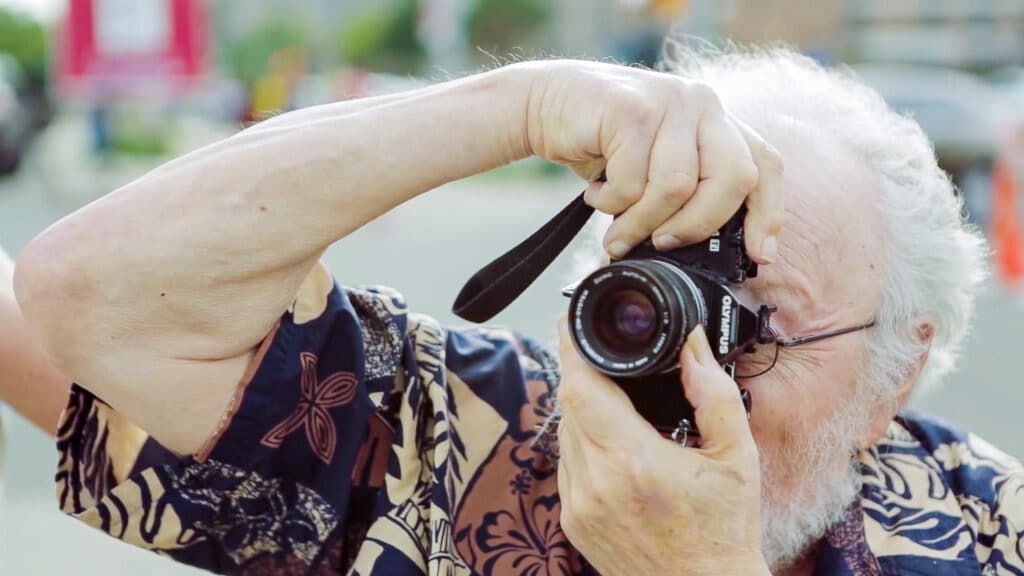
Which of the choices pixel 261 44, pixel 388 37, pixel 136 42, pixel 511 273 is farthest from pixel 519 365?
pixel 261 44

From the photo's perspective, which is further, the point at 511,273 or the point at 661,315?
the point at 511,273

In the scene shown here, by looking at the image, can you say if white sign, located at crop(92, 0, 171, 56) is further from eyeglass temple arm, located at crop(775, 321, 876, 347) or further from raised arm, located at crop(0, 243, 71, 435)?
eyeglass temple arm, located at crop(775, 321, 876, 347)

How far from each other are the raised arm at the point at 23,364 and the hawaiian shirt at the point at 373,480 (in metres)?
0.19

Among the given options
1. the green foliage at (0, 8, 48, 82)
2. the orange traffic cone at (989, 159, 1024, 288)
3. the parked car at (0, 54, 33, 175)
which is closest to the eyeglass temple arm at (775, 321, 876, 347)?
the orange traffic cone at (989, 159, 1024, 288)

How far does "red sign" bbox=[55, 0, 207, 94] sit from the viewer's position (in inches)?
367

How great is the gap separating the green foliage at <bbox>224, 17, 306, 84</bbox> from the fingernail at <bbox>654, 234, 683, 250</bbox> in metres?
39.0

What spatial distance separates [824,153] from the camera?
5.79 feet

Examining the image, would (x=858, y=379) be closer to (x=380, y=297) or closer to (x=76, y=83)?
(x=380, y=297)

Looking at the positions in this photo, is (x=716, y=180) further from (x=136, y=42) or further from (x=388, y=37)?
(x=388, y=37)

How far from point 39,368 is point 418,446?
56 centimetres

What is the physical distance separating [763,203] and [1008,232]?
808 cm

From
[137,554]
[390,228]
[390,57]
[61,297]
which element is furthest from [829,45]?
[61,297]

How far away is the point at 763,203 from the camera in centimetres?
145

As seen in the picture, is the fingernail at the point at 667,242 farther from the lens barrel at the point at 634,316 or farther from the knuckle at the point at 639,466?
the knuckle at the point at 639,466
